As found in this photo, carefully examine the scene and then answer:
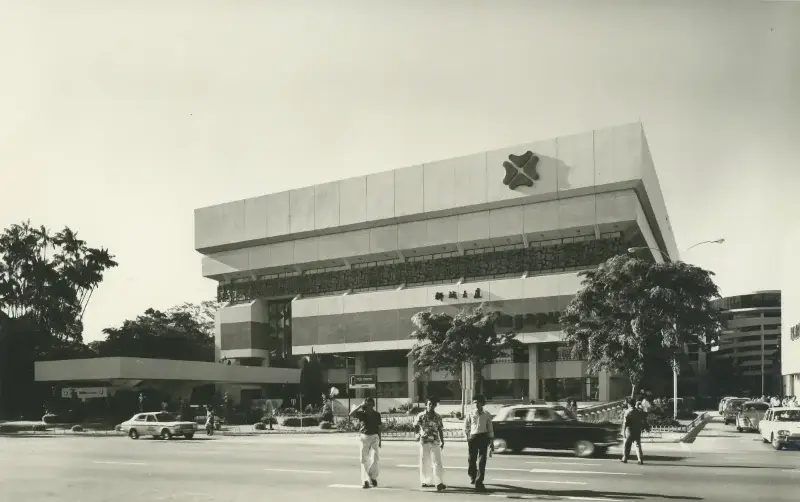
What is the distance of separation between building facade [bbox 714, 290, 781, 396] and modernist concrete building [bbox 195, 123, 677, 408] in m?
13.6

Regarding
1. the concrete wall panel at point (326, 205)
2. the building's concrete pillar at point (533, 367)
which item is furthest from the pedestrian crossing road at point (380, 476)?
the concrete wall panel at point (326, 205)

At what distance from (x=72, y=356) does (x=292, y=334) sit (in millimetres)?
20467

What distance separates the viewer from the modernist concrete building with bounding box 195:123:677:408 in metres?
61.6

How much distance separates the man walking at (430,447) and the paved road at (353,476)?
425 mm

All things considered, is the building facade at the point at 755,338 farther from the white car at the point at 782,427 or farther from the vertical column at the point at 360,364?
the white car at the point at 782,427

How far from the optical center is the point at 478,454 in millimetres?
14602

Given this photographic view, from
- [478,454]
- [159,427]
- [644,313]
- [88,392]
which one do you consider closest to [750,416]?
[644,313]

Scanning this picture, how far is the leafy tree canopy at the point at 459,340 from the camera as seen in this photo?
49562 millimetres

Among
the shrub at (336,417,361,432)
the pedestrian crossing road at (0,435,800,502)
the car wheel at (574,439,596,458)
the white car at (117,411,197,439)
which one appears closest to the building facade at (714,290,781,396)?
the shrub at (336,417,361,432)

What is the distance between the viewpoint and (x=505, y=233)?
6481 cm

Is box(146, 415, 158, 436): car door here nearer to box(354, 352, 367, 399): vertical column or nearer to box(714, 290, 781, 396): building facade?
box(354, 352, 367, 399): vertical column

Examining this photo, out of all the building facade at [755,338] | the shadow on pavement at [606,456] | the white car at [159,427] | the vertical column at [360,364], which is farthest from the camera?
the building facade at [755,338]

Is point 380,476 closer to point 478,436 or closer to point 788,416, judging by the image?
point 478,436

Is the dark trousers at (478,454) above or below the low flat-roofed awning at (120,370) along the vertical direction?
above
